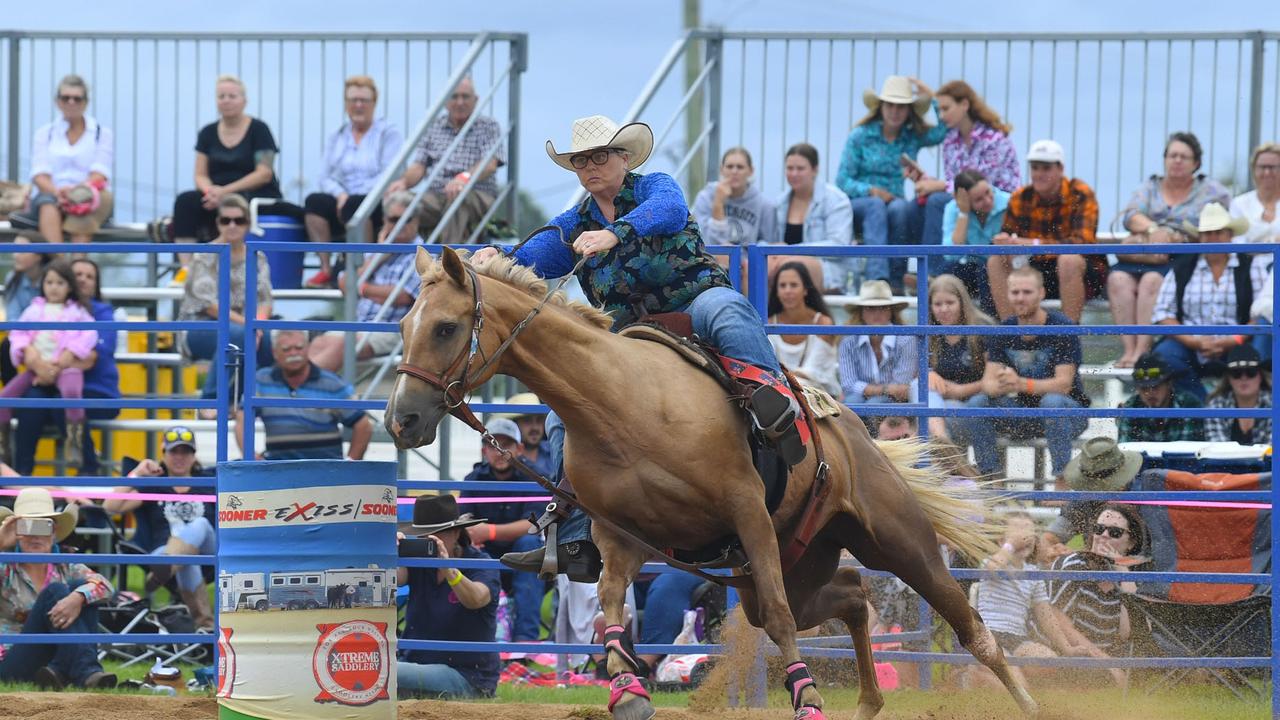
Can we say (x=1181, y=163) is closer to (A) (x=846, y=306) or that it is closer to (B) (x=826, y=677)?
(A) (x=846, y=306)

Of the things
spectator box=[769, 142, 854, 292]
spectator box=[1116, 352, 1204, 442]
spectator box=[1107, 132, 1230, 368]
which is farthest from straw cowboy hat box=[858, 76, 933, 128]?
spectator box=[1116, 352, 1204, 442]

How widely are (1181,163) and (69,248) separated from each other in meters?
6.60

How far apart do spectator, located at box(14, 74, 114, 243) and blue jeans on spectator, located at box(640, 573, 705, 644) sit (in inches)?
225

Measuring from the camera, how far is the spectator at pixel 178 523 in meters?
9.30

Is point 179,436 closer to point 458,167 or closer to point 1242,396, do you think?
point 458,167

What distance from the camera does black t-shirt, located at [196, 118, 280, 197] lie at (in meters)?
11.9

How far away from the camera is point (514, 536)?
8898 millimetres

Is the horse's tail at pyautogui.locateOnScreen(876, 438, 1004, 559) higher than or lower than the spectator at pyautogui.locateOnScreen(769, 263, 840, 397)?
lower

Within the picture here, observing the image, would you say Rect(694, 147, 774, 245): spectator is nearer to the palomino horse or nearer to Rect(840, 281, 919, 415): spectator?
Rect(840, 281, 919, 415): spectator

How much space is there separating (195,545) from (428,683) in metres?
1.93

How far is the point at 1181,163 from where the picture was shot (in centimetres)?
1045

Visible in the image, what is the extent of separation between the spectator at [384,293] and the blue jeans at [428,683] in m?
2.79

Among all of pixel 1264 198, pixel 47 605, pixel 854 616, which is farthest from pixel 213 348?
pixel 1264 198

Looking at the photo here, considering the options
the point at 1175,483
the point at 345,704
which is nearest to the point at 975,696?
the point at 1175,483
